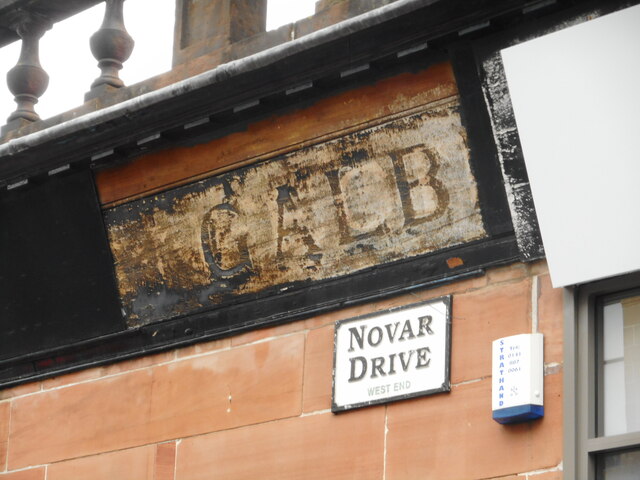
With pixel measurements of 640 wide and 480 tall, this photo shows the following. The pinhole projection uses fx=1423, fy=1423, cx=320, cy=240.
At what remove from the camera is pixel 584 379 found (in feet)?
17.4

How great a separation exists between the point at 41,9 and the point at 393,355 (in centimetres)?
275

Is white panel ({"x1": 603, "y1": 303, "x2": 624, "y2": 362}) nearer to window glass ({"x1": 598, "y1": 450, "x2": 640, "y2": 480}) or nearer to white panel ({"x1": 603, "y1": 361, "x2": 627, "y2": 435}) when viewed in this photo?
white panel ({"x1": 603, "y1": 361, "x2": 627, "y2": 435})

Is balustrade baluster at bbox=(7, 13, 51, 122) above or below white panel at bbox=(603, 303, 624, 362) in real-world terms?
above

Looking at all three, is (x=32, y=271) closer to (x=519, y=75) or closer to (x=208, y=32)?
(x=208, y=32)

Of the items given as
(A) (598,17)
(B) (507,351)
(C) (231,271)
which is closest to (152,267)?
(C) (231,271)

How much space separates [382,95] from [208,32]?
1.13 m

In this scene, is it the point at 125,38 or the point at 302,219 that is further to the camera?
the point at 125,38

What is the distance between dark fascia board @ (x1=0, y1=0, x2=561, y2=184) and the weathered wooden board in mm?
308

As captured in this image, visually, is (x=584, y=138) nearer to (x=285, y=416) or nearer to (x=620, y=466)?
(x=620, y=466)

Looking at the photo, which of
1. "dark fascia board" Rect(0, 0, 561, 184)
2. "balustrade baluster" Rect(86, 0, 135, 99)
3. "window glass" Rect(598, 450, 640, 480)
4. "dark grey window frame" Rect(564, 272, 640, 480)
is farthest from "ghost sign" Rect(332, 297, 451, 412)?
"balustrade baluster" Rect(86, 0, 135, 99)

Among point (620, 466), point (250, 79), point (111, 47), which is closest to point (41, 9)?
point (111, 47)

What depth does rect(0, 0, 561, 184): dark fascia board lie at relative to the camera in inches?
223

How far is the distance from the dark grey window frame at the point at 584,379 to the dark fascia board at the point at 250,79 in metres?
1.15

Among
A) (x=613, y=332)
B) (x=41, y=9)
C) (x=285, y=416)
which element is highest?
(x=41, y=9)
